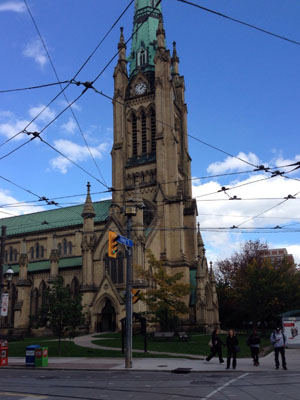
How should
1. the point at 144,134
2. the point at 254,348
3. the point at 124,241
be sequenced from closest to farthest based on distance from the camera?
the point at 254,348, the point at 124,241, the point at 144,134

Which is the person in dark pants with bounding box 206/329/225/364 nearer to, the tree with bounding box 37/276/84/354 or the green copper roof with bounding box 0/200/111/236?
the tree with bounding box 37/276/84/354

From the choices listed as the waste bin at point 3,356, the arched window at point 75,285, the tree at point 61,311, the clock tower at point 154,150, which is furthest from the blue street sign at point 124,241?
the arched window at point 75,285

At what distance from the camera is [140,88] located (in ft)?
202

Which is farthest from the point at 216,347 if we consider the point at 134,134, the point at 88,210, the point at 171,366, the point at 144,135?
the point at 134,134

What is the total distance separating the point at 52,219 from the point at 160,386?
52669mm

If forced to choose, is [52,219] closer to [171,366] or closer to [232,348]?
[171,366]

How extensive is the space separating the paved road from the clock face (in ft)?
163

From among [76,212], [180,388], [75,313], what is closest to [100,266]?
[76,212]

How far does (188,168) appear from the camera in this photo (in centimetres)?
6234

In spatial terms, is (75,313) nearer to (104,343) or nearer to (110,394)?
(104,343)

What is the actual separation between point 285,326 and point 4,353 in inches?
680

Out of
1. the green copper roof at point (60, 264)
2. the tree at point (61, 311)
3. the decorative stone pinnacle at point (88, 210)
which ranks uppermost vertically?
the decorative stone pinnacle at point (88, 210)

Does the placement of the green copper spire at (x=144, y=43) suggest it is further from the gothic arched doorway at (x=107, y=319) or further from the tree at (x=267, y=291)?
the gothic arched doorway at (x=107, y=319)

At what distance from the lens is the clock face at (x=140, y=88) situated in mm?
61156
